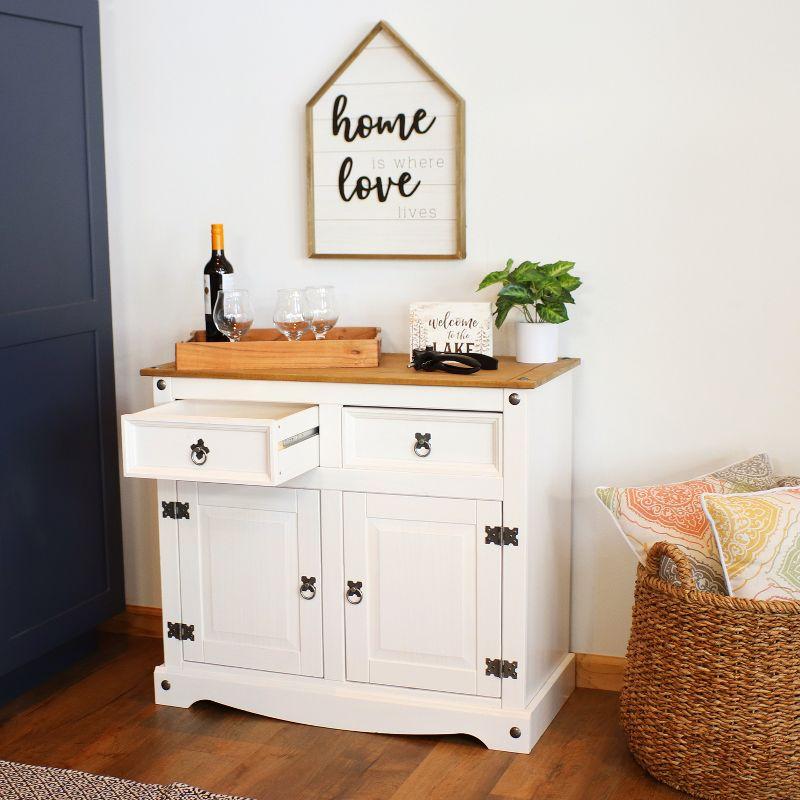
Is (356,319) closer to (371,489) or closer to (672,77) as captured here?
(371,489)

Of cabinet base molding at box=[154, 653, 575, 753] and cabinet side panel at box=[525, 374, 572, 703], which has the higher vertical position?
cabinet side panel at box=[525, 374, 572, 703]

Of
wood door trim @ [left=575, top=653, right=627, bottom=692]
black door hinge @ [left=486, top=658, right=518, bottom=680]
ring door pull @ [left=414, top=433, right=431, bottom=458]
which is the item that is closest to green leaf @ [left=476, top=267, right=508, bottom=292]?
ring door pull @ [left=414, top=433, right=431, bottom=458]

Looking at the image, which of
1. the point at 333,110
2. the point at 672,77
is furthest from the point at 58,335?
the point at 672,77

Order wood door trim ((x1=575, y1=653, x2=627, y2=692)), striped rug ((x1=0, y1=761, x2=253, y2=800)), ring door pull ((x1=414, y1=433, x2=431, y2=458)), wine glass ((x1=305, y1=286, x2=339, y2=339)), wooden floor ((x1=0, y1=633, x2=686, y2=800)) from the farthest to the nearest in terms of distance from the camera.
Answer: wood door trim ((x1=575, y1=653, x2=627, y2=692)) < wine glass ((x1=305, y1=286, x2=339, y2=339)) < ring door pull ((x1=414, y1=433, x2=431, y2=458)) < wooden floor ((x1=0, y1=633, x2=686, y2=800)) < striped rug ((x1=0, y1=761, x2=253, y2=800))

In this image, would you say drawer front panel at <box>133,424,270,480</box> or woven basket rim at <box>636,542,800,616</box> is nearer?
→ woven basket rim at <box>636,542,800,616</box>

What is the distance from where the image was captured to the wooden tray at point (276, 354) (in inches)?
100.0

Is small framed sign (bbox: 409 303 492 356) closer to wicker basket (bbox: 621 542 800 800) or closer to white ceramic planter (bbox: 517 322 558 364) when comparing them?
white ceramic planter (bbox: 517 322 558 364)

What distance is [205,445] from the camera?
2.38 m

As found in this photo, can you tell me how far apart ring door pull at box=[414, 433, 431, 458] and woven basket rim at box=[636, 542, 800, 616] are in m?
0.51

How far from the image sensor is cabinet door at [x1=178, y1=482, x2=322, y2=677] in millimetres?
2574

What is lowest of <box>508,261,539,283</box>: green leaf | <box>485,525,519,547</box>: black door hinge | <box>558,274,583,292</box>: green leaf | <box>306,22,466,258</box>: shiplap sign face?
<box>485,525,519,547</box>: black door hinge

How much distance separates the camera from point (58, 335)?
2.82 metres

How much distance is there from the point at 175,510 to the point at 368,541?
0.48 meters

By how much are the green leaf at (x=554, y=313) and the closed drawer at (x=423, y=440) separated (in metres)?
0.31
